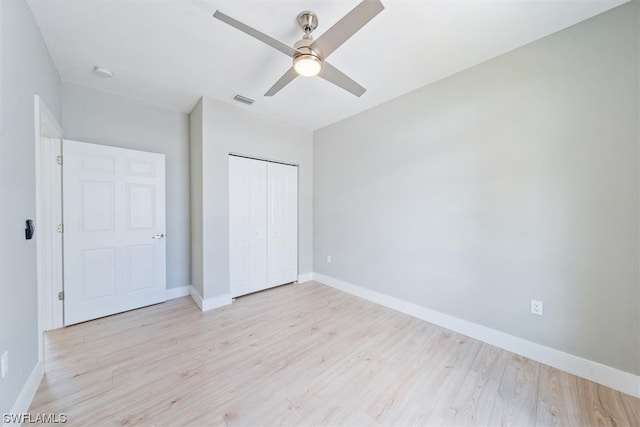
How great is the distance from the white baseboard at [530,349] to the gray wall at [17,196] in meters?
3.14

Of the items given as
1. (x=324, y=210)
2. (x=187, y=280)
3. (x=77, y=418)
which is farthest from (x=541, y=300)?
(x=187, y=280)

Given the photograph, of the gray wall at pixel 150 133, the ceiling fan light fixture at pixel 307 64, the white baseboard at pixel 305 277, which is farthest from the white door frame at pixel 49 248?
the white baseboard at pixel 305 277

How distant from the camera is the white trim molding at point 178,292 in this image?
3.26 meters

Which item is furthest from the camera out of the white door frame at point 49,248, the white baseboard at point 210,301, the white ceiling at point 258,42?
the white baseboard at point 210,301

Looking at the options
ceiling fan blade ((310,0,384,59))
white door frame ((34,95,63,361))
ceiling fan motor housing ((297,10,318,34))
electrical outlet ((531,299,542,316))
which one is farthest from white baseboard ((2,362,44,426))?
electrical outlet ((531,299,542,316))

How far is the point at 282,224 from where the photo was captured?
3.83 metres

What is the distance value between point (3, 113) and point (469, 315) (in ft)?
12.3

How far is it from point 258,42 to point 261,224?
7.46 ft

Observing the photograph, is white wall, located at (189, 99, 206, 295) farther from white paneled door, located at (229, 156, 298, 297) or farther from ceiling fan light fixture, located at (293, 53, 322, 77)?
ceiling fan light fixture, located at (293, 53, 322, 77)

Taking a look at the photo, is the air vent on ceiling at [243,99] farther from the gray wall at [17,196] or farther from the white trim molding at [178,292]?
the white trim molding at [178,292]

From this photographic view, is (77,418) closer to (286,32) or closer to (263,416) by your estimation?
(263,416)

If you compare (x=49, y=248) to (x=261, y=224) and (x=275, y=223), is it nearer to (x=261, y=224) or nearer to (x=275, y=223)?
(x=261, y=224)

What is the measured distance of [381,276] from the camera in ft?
10.4

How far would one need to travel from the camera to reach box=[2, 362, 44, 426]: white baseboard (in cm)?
139
